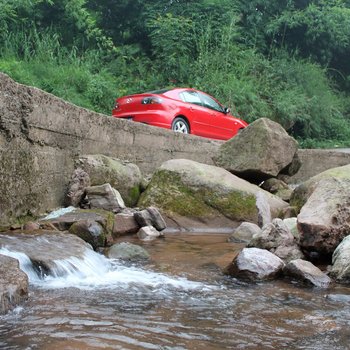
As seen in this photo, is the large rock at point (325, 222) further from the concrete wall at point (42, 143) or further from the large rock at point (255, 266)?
the concrete wall at point (42, 143)

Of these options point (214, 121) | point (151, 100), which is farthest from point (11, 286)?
point (214, 121)

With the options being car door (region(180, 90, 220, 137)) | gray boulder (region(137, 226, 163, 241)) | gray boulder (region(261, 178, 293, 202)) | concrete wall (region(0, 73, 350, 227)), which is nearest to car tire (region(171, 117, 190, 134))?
car door (region(180, 90, 220, 137))

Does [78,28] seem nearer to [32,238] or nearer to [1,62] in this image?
[1,62]

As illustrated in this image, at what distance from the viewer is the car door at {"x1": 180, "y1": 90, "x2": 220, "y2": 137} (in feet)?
35.6

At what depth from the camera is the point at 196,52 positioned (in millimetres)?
17734

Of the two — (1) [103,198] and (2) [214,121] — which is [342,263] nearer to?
(1) [103,198]

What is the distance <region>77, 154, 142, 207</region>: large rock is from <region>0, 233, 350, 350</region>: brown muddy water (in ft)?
7.81

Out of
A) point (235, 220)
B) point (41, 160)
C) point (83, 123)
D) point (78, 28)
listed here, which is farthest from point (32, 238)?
point (78, 28)

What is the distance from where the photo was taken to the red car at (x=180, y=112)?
1005cm

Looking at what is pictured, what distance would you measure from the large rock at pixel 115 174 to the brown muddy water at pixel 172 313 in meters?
2.38

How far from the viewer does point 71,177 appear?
21.7 ft

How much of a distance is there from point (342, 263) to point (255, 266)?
2.45ft

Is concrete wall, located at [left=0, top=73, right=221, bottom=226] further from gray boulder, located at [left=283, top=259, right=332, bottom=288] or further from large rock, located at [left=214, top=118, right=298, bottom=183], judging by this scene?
gray boulder, located at [left=283, top=259, right=332, bottom=288]

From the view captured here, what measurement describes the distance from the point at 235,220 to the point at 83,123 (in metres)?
2.42
